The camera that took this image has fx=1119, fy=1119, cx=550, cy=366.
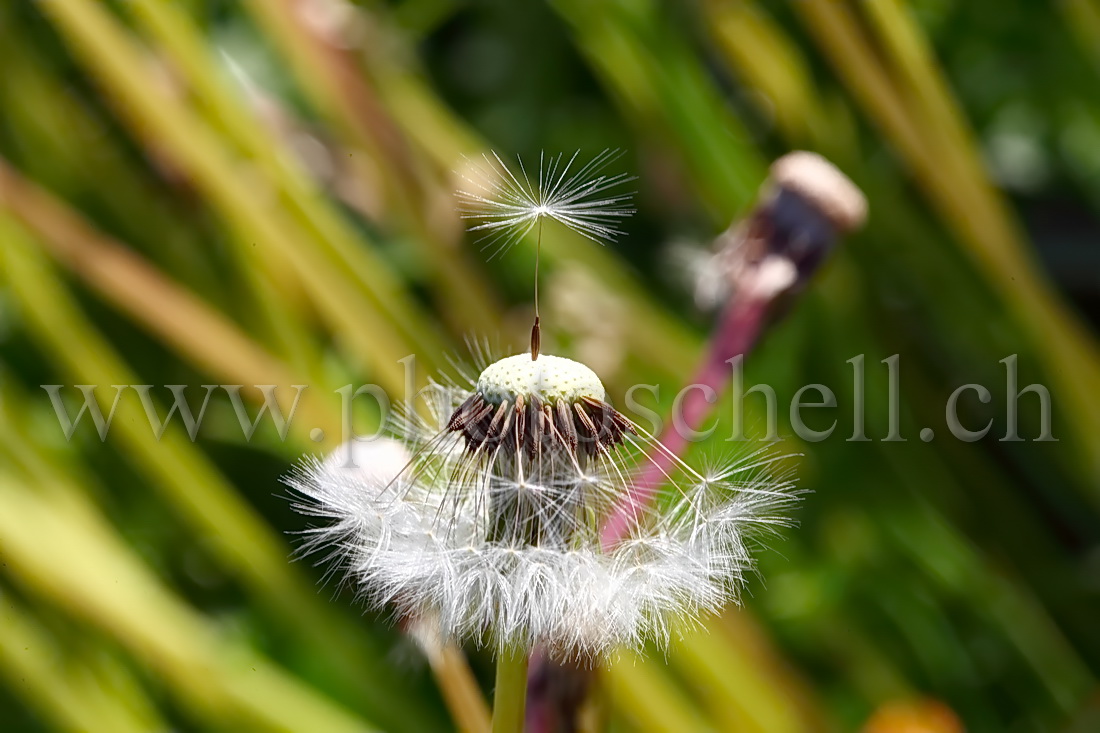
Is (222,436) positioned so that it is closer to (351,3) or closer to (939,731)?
(351,3)

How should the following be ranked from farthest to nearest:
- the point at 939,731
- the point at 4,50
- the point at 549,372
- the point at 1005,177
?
the point at 1005,177, the point at 4,50, the point at 939,731, the point at 549,372

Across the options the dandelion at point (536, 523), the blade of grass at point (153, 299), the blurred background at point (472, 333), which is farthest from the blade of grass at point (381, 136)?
the dandelion at point (536, 523)

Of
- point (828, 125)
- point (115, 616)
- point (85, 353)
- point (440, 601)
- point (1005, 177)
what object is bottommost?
point (440, 601)

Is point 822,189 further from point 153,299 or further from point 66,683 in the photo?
point 66,683

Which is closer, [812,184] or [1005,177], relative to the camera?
[812,184]

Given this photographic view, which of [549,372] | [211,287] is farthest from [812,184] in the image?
[211,287]

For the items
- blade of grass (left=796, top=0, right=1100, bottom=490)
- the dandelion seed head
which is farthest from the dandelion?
blade of grass (left=796, top=0, right=1100, bottom=490)

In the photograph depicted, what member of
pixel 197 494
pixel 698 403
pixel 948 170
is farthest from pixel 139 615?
pixel 948 170

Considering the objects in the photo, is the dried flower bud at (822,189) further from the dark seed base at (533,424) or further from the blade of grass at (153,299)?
the blade of grass at (153,299)
